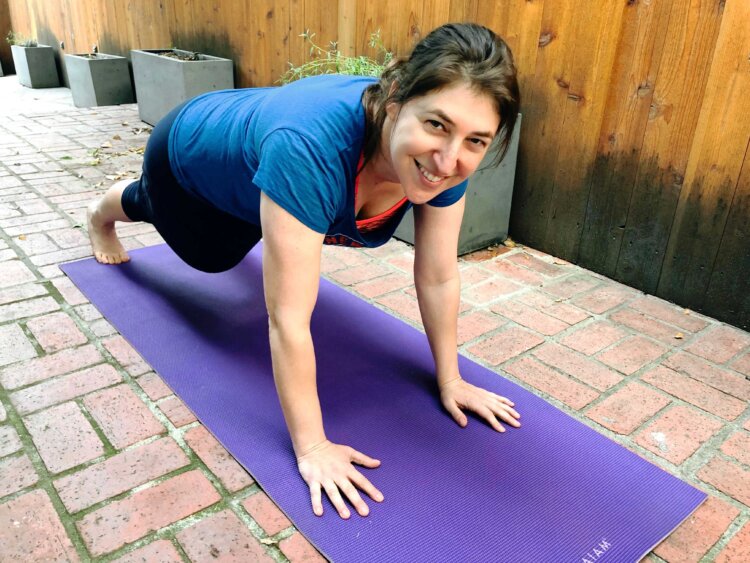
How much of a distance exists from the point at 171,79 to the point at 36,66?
145 inches

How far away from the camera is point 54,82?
7445 mm

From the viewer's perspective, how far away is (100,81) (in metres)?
5.88

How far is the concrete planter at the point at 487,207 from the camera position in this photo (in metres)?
2.79

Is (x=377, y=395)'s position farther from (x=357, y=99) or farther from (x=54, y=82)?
(x=54, y=82)

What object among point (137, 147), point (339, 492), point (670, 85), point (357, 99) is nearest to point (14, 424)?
point (339, 492)

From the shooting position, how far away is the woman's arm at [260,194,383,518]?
130cm

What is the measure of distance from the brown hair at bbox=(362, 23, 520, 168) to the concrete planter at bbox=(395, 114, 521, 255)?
150 cm

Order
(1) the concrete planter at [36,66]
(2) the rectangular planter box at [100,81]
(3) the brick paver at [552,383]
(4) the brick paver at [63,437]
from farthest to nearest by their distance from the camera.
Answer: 1. (1) the concrete planter at [36,66]
2. (2) the rectangular planter box at [100,81]
3. (3) the brick paver at [552,383]
4. (4) the brick paver at [63,437]

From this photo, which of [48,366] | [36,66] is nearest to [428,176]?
[48,366]

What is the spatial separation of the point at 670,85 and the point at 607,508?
5.43 feet

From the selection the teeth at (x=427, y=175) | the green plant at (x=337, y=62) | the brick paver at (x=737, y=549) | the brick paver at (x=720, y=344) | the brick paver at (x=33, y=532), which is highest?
the teeth at (x=427, y=175)

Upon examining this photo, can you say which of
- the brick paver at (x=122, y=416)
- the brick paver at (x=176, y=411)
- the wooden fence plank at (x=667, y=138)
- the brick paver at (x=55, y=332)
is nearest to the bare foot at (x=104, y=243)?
the brick paver at (x=55, y=332)

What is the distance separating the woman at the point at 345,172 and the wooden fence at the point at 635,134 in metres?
1.20

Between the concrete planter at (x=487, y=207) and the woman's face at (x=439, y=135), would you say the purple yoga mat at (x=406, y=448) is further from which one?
the concrete planter at (x=487, y=207)
